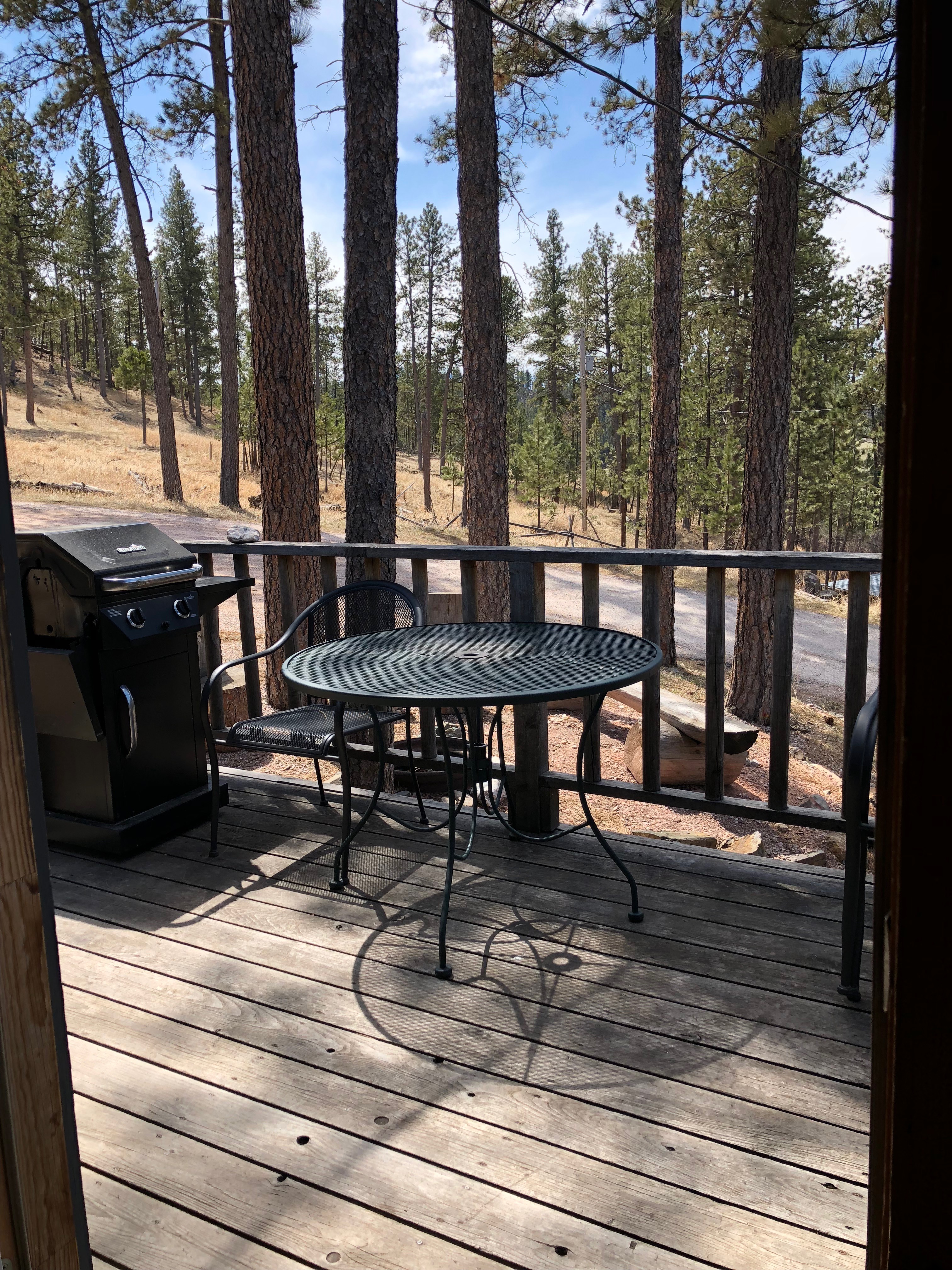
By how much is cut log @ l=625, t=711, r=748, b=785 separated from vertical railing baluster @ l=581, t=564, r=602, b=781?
263 cm

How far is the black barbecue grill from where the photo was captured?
8.65 ft

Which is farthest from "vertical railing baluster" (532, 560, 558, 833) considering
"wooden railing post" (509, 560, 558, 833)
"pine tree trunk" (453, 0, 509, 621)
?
"pine tree trunk" (453, 0, 509, 621)

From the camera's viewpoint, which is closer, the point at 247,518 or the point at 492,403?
the point at 492,403

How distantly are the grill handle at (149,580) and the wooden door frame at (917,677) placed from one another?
2.38m

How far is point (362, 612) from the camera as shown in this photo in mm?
3588

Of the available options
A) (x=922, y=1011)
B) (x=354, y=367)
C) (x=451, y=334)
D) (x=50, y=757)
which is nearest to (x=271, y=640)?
(x=354, y=367)

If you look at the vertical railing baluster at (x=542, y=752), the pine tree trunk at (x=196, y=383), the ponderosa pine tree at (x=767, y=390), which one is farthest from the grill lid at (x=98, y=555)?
the pine tree trunk at (x=196, y=383)

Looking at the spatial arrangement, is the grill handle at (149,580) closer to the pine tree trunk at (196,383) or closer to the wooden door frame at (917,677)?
the wooden door frame at (917,677)

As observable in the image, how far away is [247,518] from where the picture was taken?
18.5 metres

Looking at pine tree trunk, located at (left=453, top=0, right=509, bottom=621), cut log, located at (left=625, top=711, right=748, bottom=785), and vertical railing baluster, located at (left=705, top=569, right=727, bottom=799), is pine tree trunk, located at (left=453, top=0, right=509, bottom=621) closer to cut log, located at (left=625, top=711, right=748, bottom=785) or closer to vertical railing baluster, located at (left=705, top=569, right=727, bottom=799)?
cut log, located at (left=625, top=711, right=748, bottom=785)

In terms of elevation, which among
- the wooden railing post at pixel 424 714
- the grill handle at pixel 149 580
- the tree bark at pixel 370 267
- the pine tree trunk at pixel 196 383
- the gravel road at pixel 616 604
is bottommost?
the gravel road at pixel 616 604

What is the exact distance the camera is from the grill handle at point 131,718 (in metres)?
2.69

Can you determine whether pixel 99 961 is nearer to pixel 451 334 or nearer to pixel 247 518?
pixel 247 518

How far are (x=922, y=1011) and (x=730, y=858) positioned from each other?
2.18 m
